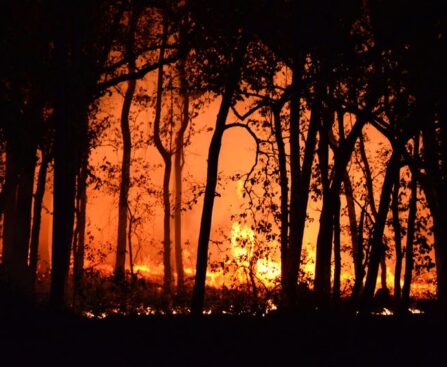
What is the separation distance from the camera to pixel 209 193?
552 inches

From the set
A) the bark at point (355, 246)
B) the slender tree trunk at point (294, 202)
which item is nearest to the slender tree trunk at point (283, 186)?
the slender tree trunk at point (294, 202)

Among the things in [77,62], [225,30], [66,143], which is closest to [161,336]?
[66,143]

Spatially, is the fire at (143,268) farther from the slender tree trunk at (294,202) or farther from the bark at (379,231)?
the bark at (379,231)

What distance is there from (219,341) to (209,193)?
174 inches

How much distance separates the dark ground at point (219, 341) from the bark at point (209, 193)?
154 centimetres

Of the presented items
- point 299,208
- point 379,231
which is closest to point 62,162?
point 299,208

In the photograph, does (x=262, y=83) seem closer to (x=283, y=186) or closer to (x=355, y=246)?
(x=283, y=186)

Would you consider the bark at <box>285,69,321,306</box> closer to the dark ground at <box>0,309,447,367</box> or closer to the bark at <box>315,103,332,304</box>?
the bark at <box>315,103,332,304</box>

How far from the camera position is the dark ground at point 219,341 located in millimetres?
9383

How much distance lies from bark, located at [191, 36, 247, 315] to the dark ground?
5.04 feet

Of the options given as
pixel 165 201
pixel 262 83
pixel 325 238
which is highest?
pixel 262 83

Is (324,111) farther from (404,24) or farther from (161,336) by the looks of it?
(161,336)

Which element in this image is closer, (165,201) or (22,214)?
(22,214)

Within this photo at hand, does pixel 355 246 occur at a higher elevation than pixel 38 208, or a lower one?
lower
